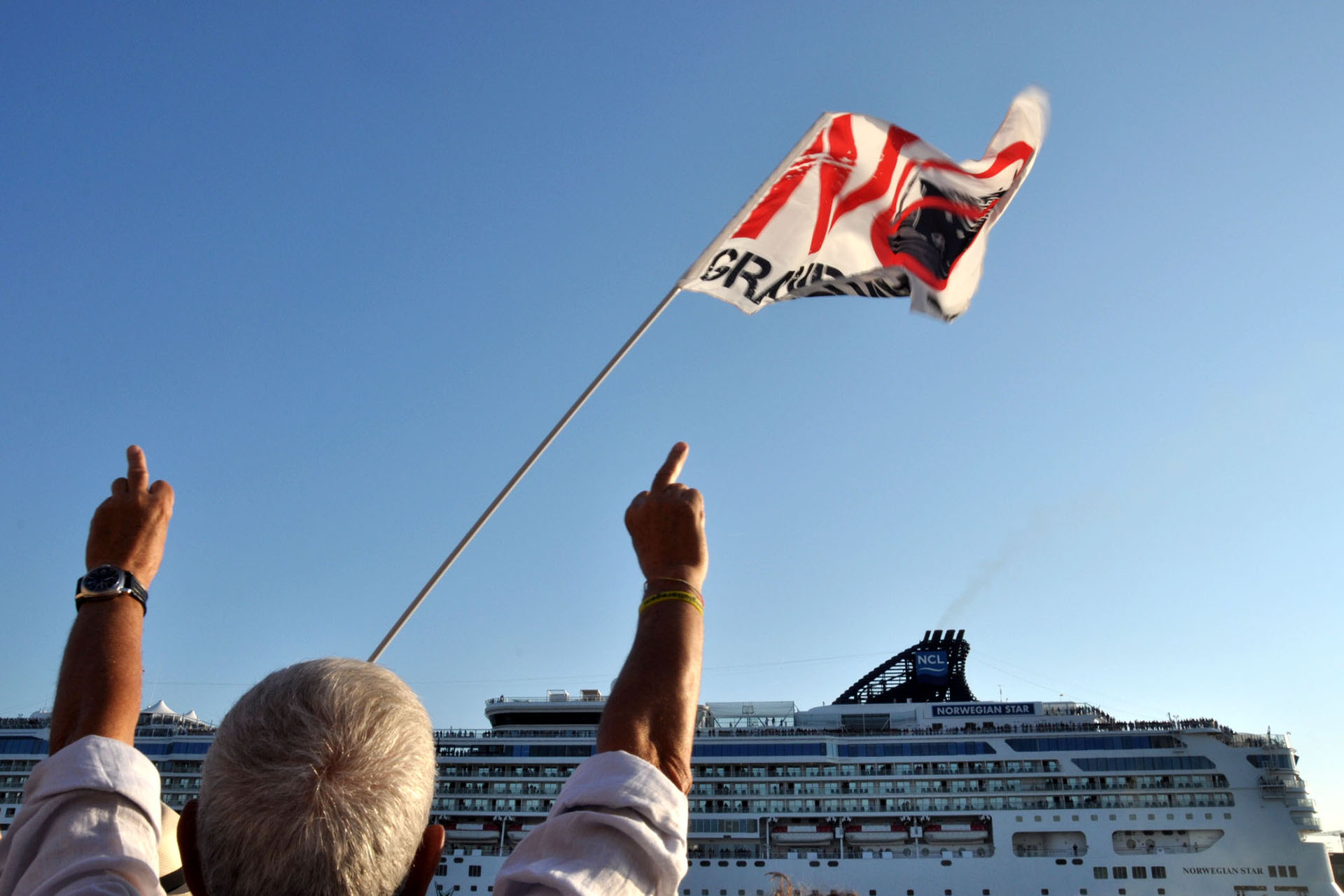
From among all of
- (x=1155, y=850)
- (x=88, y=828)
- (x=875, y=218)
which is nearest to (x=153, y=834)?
(x=88, y=828)

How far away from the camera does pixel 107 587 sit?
245cm

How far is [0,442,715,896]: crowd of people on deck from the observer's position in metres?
1.63

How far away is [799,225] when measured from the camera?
24.9 ft

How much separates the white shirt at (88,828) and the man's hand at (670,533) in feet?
3.79

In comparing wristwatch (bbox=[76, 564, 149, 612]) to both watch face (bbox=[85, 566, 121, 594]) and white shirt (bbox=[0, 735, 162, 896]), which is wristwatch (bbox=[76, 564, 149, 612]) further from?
white shirt (bbox=[0, 735, 162, 896])

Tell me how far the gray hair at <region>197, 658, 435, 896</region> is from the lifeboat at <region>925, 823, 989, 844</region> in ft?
138

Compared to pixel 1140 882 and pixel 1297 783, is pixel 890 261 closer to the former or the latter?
pixel 1140 882

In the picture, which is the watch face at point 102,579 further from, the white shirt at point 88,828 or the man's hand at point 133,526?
the white shirt at point 88,828

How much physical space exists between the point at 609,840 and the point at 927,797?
42.6 m

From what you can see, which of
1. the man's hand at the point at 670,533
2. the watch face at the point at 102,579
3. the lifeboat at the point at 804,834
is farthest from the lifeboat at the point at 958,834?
the watch face at the point at 102,579

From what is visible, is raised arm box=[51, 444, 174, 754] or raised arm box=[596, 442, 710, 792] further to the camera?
raised arm box=[51, 444, 174, 754]

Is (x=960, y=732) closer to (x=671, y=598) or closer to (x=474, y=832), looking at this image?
(x=474, y=832)

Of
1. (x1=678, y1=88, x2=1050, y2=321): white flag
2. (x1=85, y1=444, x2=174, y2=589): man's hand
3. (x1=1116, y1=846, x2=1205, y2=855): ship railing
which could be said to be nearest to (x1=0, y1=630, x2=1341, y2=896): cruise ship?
(x1=1116, y1=846, x2=1205, y2=855): ship railing

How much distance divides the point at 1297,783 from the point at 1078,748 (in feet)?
26.6
